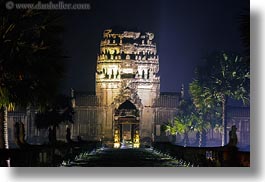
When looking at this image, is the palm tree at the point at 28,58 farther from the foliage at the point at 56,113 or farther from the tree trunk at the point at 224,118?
the tree trunk at the point at 224,118

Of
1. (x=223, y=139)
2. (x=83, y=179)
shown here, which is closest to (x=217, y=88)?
(x=223, y=139)

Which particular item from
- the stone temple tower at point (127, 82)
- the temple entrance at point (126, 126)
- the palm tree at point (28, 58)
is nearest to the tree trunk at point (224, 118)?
the stone temple tower at point (127, 82)

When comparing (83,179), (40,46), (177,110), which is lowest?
(83,179)

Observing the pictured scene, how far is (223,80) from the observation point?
16078 mm

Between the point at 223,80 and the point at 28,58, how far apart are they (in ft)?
11.2

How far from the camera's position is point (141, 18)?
15453 millimetres

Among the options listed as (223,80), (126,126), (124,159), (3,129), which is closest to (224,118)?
(223,80)

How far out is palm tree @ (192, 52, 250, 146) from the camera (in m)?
15.2

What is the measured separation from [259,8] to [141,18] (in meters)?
2.00

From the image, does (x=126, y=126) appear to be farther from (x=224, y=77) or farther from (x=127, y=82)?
(x=224, y=77)

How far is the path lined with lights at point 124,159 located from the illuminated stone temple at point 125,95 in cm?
25

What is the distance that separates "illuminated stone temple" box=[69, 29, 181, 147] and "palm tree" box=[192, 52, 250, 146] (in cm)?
51

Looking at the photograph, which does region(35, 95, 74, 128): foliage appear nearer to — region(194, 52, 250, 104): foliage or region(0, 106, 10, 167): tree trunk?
region(0, 106, 10, 167): tree trunk

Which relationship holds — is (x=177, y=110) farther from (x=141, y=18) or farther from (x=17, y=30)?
(x=17, y=30)
